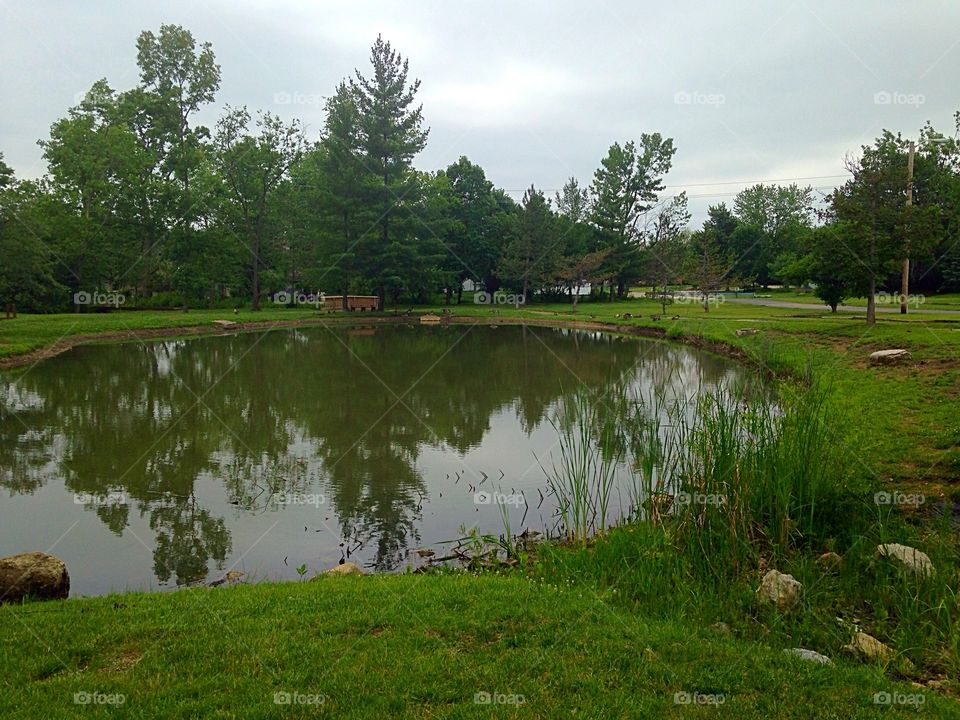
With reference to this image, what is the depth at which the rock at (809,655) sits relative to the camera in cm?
433

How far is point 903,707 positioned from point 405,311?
144 feet

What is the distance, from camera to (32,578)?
233 inches

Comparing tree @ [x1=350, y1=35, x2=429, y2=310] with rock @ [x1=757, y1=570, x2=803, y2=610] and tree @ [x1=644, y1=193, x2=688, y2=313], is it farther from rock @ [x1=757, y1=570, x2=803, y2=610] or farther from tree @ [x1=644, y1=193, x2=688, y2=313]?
rock @ [x1=757, y1=570, x2=803, y2=610]

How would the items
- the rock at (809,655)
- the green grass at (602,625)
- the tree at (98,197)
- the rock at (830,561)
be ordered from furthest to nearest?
the tree at (98,197)
the rock at (830,561)
the rock at (809,655)
the green grass at (602,625)

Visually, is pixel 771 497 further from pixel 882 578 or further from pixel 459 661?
pixel 459 661

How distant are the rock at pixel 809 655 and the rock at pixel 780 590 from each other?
2.56 ft

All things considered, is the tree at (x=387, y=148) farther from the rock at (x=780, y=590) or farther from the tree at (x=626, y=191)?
the rock at (x=780, y=590)

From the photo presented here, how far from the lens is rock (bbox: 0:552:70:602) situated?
5836mm

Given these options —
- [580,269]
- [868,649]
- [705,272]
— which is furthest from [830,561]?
[580,269]

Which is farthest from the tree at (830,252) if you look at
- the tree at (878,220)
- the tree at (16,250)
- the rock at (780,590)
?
the tree at (16,250)

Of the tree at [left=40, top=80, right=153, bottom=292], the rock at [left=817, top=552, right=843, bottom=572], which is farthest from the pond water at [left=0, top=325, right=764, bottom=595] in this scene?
the tree at [left=40, top=80, right=153, bottom=292]

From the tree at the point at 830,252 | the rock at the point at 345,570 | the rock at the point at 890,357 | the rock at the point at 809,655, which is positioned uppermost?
the tree at the point at 830,252

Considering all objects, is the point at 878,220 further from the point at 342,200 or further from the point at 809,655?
the point at 342,200

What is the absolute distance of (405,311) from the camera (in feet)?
153
